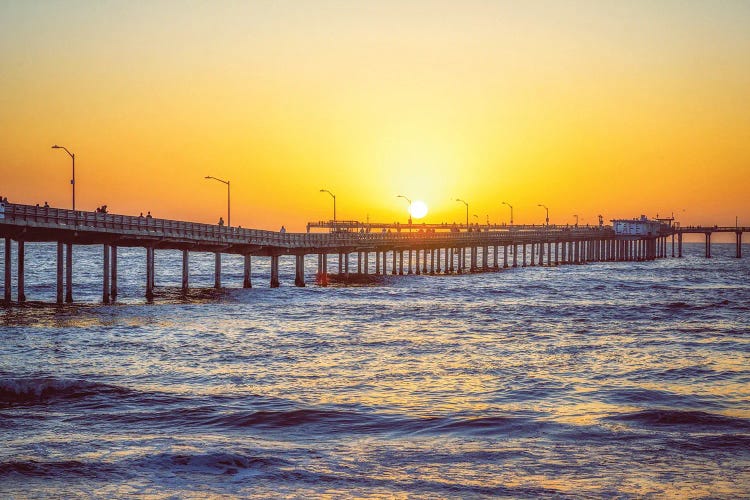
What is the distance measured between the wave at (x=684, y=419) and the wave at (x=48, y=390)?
14.9 m

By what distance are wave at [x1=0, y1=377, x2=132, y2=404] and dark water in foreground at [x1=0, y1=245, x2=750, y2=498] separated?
0.09 meters

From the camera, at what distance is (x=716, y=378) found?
102 feet

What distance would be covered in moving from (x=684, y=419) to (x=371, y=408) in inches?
332

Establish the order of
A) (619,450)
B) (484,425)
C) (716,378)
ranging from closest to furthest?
(619,450) < (484,425) < (716,378)

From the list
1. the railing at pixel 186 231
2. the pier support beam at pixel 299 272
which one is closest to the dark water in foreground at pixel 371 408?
the railing at pixel 186 231

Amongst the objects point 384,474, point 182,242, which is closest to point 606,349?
point 384,474

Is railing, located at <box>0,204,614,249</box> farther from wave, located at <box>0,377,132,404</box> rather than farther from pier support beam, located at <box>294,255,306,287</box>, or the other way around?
wave, located at <box>0,377,132,404</box>

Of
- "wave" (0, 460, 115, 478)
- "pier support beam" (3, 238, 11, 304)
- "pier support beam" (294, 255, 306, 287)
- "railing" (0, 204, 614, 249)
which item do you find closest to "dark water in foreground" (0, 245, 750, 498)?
"wave" (0, 460, 115, 478)

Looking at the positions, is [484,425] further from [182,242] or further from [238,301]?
[182,242]

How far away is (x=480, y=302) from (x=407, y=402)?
44.7m

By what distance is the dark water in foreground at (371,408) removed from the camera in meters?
17.9

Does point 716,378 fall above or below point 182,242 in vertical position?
below

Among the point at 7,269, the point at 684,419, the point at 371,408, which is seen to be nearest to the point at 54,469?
the point at 371,408

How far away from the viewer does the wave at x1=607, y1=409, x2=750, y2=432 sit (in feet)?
75.9
